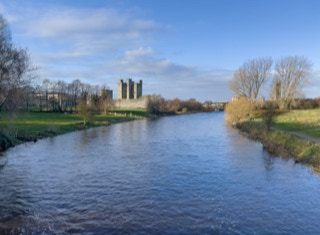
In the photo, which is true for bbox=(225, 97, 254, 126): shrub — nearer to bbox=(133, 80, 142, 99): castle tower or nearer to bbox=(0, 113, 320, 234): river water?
bbox=(0, 113, 320, 234): river water

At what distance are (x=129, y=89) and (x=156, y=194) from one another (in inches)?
6075

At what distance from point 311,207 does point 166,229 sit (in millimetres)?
6212

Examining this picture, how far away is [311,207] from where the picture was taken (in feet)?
38.0

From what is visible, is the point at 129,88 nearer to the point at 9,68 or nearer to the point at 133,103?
the point at 133,103

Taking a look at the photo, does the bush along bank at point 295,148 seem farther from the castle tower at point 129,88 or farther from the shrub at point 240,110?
the castle tower at point 129,88

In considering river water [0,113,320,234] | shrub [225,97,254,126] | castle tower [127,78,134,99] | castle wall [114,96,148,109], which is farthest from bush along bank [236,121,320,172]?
castle tower [127,78,134,99]

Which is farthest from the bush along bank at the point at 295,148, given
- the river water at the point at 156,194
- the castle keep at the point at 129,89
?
the castle keep at the point at 129,89

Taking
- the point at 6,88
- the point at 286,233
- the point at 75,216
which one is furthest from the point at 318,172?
the point at 6,88

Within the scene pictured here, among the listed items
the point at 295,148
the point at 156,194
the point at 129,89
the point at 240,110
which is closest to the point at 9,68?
the point at 156,194

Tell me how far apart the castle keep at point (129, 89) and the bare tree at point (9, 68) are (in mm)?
139125

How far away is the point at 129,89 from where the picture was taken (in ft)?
542

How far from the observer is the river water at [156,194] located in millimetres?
9734

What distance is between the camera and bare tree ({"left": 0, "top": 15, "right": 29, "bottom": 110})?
23.5m

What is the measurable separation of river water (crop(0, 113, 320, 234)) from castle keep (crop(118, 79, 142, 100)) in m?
143
